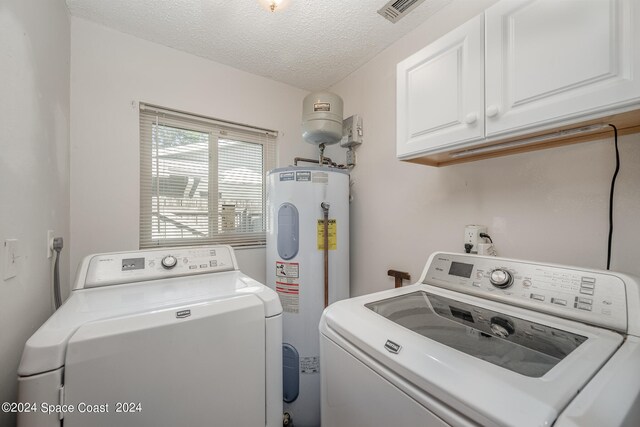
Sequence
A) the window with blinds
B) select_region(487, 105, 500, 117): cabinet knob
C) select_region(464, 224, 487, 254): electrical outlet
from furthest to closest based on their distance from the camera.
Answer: the window with blinds → select_region(464, 224, 487, 254): electrical outlet → select_region(487, 105, 500, 117): cabinet knob

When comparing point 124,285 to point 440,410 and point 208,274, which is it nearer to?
point 208,274

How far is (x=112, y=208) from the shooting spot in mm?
1657

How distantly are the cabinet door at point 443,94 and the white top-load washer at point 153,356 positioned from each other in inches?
40.8

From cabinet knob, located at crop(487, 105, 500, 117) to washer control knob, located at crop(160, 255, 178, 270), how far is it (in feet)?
5.40

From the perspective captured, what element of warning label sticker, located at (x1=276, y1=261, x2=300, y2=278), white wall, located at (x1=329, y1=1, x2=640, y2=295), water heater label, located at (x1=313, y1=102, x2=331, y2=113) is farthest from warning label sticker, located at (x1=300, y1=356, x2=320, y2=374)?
water heater label, located at (x1=313, y1=102, x2=331, y2=113)

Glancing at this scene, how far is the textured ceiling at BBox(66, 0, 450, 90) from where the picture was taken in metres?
1.50

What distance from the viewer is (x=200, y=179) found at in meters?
2.02

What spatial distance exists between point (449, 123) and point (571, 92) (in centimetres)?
38

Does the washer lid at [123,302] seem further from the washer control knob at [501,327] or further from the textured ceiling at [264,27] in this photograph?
the textured ceiling at [264,27]

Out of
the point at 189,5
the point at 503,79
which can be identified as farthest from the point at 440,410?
the point at 189,5

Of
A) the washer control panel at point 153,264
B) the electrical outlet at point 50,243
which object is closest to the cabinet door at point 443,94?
the washer control panel at point 153,264

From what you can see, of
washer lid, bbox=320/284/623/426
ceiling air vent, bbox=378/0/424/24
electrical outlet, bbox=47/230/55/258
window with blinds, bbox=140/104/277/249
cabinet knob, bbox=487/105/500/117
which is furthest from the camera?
window with blinds, bbox=140/104/277/249

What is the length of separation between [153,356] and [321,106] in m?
1.77

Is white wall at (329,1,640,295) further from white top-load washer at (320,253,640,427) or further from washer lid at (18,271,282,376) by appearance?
washer lid at (18,271,282,376)
